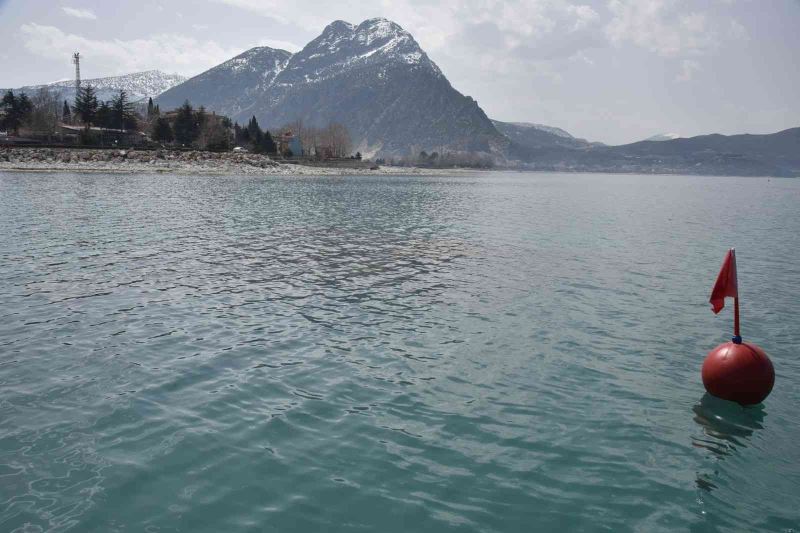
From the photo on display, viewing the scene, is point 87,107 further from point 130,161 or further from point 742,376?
point 742,376

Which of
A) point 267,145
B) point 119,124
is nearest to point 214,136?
point 267,145

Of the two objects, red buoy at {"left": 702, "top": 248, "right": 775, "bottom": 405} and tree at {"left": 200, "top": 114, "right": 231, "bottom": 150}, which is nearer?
red buoy at {"left": 702, "top": 248, "right": 775, "bottom": 405}

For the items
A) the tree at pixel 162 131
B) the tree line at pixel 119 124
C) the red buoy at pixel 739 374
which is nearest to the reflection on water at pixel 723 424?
the red buoy at pixel 739 374

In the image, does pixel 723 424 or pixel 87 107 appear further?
pixel 87 107

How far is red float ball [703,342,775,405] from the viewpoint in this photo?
11.5 metres

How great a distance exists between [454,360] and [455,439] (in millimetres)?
4247

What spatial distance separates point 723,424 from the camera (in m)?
11.0

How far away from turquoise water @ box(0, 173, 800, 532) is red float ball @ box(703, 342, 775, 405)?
325 mm

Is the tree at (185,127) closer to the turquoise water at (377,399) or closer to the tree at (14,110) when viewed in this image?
the tree at (14,110)

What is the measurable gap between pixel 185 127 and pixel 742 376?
563 feet

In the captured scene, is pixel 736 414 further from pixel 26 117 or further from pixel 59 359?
pixel 26 117

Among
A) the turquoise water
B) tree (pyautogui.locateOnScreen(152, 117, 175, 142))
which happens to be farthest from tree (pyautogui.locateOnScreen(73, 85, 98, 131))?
the turquoise water

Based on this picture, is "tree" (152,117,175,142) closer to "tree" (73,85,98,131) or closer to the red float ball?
"tree" (73,85,98,131)

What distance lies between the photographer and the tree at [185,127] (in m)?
161
